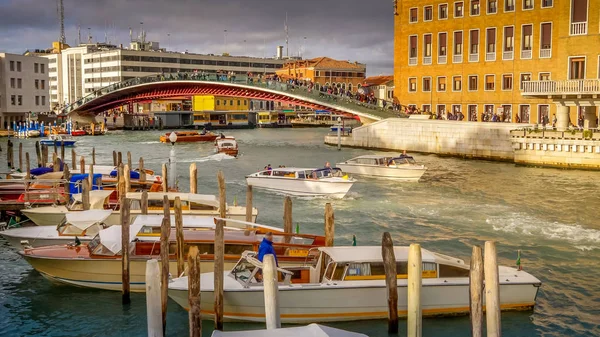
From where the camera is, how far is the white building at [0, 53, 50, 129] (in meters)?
84.2

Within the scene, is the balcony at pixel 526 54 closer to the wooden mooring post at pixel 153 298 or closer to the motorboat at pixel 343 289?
the motorboat at pixel 343 289

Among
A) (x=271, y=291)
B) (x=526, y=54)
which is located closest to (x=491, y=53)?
(x=526, y=54)

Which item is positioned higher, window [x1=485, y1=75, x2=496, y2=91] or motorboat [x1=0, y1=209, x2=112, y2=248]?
window [x1=485, y1=75, x2=496, y2=91]

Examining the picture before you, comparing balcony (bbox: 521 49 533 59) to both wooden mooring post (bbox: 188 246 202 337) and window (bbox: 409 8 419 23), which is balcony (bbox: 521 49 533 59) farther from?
wooden mooring post (bbox: 188 246 202 337)

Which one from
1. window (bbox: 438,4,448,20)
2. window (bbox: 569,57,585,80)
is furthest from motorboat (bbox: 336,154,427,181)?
window (bbox: 438,4,448,20)

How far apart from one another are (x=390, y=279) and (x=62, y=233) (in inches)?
379

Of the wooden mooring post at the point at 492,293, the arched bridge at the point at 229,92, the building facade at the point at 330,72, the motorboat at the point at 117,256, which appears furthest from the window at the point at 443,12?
the building facade at the point at 330,72

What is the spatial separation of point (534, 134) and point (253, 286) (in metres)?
34.0

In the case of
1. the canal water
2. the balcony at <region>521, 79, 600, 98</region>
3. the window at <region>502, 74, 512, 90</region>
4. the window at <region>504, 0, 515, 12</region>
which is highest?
the window at <region>504, 0, 515, 12</region>

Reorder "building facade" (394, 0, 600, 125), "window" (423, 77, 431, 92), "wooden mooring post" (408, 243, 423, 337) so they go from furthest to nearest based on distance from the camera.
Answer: "window" (423, 77, 431, 92) → "building facade" (394, 0, 600, 125) → "wooden mooring post" (408, 243, 423, 337)

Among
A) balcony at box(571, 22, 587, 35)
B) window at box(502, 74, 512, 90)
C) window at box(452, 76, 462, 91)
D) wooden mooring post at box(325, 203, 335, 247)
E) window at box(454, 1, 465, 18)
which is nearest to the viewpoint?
wooden mooring post at box(325, 203, 335, 247)

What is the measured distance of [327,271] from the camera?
14.3 metres

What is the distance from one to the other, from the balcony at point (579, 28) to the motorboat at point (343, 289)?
3894cm

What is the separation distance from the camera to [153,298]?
41.2 feet
